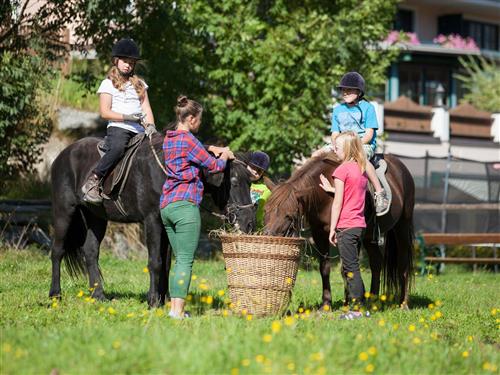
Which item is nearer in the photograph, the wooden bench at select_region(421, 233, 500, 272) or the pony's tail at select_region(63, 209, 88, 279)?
the pony's tail at select_region(63, 209, 88, 279)

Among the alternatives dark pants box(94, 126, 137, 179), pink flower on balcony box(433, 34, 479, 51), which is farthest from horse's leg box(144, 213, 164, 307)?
pink flower on balcony box(433, 34, 479, 51)

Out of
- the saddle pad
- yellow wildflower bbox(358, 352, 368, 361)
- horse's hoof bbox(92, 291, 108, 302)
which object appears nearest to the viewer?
yellow wildflower bbox(358, 352, 368, 361)

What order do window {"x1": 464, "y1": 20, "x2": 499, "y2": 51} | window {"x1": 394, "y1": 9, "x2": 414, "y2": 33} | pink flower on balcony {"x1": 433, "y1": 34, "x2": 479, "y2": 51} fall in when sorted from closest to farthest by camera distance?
pink flower on balcony {"x1": 433, "y1": 34, "x2": 479, "y2": 51}, window {"x1": 394, "y1": 9, "x2": 414, "y2": 33}, window {"x1": 464, "y1": 20, "x2": 499, "y2": 51}

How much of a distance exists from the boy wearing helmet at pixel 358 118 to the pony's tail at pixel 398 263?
4.03ft

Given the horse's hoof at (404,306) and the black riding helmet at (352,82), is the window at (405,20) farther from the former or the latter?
the black riding helmet at (352,82)

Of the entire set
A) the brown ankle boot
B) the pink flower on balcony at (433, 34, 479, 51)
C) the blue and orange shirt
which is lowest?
the brown ankle boot

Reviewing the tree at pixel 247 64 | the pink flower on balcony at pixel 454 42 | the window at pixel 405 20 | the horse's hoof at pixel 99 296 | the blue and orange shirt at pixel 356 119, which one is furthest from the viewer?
the window at pixel 405 20

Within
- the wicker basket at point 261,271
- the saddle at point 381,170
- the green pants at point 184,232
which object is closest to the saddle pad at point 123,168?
the green pants at point 184,232

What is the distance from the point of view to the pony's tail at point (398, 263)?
10.9 metres

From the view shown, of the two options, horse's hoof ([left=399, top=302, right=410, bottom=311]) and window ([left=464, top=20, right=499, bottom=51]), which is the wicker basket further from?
window ([left=464, top=20, right=499, bottom=51])

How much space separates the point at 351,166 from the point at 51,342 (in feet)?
12.8

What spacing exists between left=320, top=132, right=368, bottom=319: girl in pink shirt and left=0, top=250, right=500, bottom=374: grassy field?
425mm

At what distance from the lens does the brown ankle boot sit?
31.2 ft

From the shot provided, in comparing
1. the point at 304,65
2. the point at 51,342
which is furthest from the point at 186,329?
the point at 304,65
